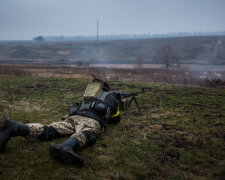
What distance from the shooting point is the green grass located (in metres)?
4.57

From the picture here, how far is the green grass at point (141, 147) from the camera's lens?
457 cm

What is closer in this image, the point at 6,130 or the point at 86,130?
the point at 6,130

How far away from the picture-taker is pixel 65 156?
452 cm

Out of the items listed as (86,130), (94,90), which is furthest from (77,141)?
(94,90)

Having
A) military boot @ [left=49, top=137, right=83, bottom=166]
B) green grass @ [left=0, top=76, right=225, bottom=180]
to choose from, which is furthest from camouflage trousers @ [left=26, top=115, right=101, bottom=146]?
military boot @ [left=49, top=137, right=83, bottom=166]

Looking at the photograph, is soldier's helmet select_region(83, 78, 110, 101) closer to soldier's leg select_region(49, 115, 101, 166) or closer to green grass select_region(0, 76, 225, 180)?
soldier's leg select_region(49, 115, 101, 166)

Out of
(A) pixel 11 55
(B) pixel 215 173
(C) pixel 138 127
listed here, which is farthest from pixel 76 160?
(A) pixel 11 55

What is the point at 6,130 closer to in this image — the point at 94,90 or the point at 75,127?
the point at 75,127

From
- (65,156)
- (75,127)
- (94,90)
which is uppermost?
(94,90)

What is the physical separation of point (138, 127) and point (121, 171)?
3119mm

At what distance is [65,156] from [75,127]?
55.0 inches

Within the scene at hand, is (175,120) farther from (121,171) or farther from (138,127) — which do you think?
(121,171)

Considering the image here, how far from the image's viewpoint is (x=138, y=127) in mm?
7648

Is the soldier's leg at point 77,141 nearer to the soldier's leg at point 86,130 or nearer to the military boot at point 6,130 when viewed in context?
the soldier's leg at point 86,130
